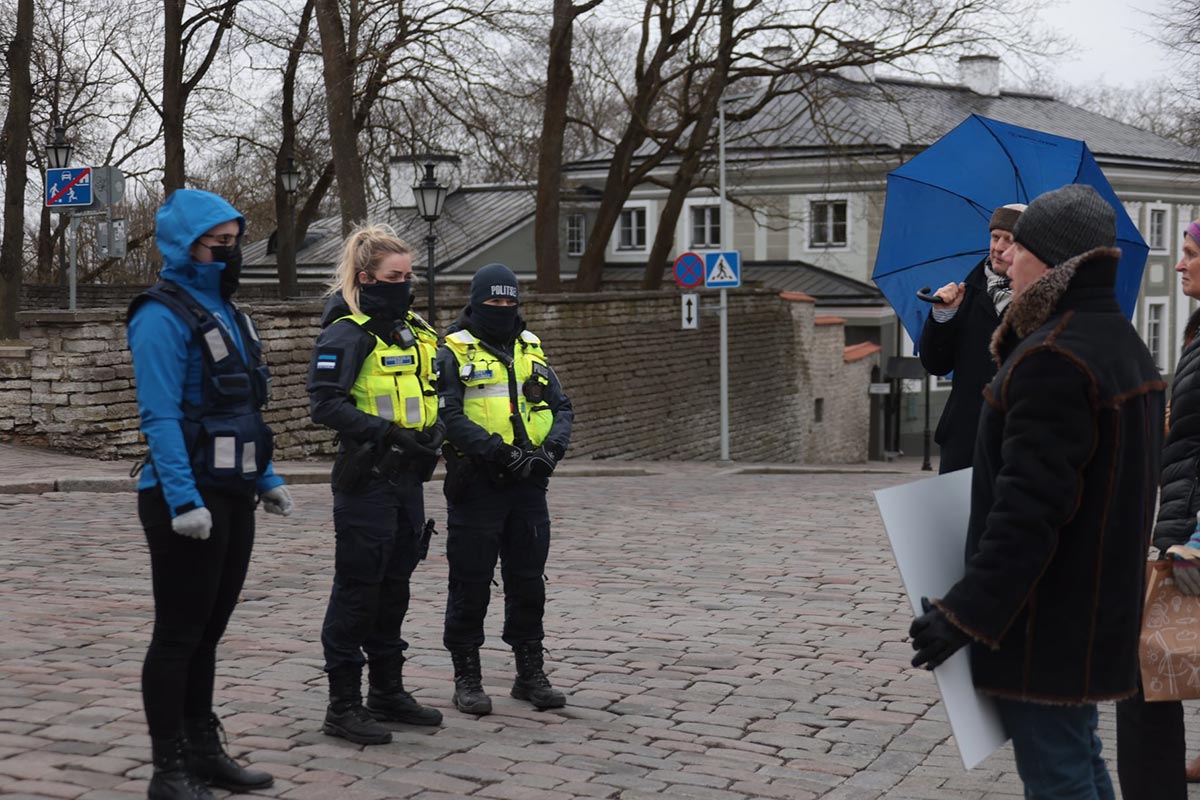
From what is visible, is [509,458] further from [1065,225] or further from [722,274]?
[722,274]

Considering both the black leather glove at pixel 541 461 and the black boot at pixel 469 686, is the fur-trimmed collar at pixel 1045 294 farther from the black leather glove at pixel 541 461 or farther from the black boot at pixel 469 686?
the black boot at pixel 469 686

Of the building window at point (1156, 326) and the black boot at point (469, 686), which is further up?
the building window at point (1156, 326)

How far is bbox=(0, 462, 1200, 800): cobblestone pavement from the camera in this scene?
197 inches

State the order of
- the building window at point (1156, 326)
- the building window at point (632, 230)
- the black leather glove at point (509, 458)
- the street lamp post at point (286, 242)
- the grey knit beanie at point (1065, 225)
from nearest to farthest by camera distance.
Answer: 1. the grey knit beanie at point (1065, 225)
2. the black leather glove at point (509, 458)
3. the street lamp post at point (286, 242)
4. the building window at point (632, 230)
5. the building window at point (1156, 326)

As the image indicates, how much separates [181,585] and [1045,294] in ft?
8.63

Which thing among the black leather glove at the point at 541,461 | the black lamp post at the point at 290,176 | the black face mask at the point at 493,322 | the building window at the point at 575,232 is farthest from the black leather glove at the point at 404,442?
the building window at the point at 575,232

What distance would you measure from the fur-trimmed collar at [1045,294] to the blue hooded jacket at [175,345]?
A: 7.73 ft

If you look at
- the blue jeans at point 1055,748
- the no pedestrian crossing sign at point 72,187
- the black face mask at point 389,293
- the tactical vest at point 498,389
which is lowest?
the blue jeans at point 1055,748

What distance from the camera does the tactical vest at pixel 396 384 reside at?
5484mm

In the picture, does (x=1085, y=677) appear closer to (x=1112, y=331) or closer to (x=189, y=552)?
(x=1112, y=331)

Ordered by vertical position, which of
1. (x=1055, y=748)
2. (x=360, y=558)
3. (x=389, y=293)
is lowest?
(x=1055, y=748)

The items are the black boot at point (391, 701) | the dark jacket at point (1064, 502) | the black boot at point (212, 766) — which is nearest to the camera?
the dark jacket at point (1064, 502)

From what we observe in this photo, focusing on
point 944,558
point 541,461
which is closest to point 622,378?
point 541,461

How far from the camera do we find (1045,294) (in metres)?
3.28
